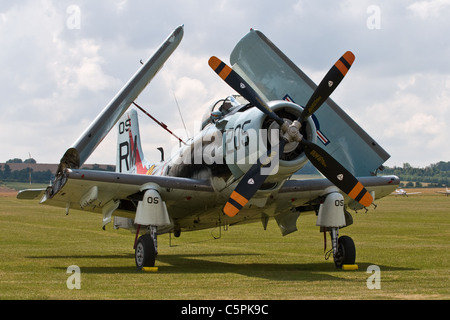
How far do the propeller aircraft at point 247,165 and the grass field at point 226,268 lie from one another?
1.21 meters

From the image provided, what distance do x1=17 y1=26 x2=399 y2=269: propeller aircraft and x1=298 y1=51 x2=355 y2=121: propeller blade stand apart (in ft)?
0.07

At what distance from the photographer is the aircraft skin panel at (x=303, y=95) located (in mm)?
17828

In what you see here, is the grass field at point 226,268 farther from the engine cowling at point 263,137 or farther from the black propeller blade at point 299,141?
the engine cowling at point 263,137

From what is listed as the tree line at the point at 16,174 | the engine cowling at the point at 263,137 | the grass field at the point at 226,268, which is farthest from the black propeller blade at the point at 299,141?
the tree line at the point at 16,174

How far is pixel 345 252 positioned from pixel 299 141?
3.67 m

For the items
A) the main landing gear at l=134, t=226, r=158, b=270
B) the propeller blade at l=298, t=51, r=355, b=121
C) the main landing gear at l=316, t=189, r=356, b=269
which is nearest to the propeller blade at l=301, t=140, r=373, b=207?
the propeller blade at l=298, t=51, r=355, b=121

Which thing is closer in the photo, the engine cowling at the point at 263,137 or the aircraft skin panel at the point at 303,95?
the engine cowling at the point at 263,137

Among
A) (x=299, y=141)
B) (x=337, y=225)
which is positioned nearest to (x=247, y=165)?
(x=299, y=141)

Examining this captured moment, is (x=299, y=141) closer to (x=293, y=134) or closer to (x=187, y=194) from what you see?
(x=293, y=134)

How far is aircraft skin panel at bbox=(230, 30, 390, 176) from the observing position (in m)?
17.8

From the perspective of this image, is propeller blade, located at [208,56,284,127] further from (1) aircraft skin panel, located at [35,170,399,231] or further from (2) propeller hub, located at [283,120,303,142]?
(1) aircraft skin panel, located at [35,170,399,231]

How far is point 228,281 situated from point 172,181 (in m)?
3.81

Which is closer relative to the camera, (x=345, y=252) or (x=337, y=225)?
(x=345, y=252)

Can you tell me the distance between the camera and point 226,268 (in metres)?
16.8
